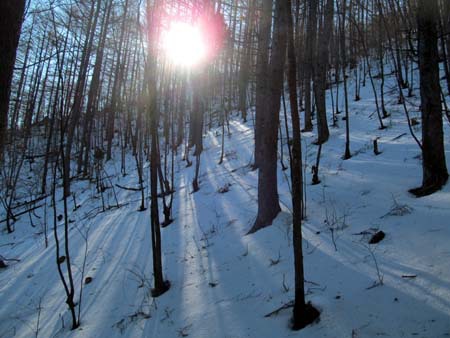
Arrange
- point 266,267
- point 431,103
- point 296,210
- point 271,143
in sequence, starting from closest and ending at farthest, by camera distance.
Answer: point 296,210
point 266,267
point 431,103
point 271,143

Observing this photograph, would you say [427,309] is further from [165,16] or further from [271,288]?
[165,16]

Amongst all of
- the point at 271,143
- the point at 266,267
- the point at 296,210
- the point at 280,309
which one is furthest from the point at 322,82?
the point at 280,309

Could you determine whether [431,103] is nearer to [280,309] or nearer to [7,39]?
[280,309]

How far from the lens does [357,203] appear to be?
13.4 ft

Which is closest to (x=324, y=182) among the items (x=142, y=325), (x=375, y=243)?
(x=375, y=243)

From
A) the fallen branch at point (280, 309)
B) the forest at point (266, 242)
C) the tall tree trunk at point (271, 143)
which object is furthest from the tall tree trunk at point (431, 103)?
the fallen branch at point (280, 309)

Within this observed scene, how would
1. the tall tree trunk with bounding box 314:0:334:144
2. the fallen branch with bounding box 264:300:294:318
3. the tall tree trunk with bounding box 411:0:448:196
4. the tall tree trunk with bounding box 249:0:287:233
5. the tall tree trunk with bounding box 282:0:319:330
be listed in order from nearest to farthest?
the tall tree trunk with bounding box 282:0:319:330
the fallen branch with bounding box 264:300:294:318
the tall tree trunk with bounding box 411:0:448:196
the tall tree trunk with bounding box 249:0:287:233
the tall tree trunk with bounding box 314:0:334:144

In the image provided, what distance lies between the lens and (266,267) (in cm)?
329

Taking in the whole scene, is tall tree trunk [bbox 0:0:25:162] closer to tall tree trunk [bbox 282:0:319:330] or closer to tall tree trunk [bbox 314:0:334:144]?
tall tree trunk [bbox 282:0:319:330]

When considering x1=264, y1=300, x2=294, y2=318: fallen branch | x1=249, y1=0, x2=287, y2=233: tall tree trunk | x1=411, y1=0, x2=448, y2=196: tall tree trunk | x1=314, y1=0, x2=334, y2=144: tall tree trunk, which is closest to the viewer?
x1=264, y1=300, x2=294, y2=318: fallen branch

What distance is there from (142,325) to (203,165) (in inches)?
296

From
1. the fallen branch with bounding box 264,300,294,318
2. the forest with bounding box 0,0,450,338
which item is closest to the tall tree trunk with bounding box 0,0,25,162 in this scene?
the forest with bounding box 0,0,450,338

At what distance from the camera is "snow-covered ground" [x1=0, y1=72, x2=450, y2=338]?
7.26 ft

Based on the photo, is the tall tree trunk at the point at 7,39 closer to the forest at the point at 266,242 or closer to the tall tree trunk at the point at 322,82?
the forest at the point at 266,242
